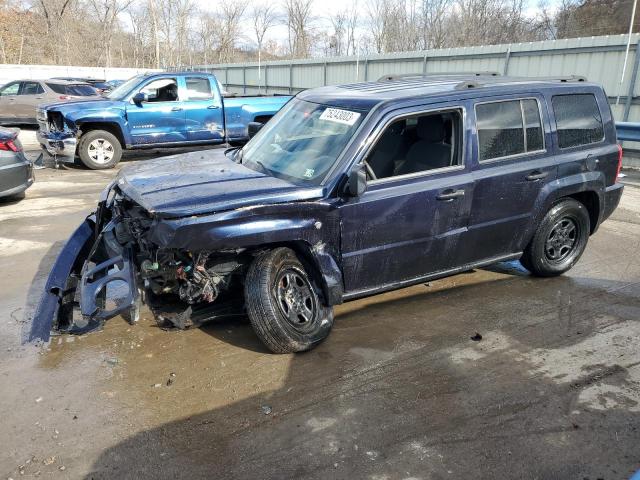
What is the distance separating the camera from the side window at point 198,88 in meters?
11.9

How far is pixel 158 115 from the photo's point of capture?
11617mm

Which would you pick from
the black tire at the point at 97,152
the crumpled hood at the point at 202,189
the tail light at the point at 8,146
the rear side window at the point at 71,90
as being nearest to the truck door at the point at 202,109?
the black tire at the point at 97,152

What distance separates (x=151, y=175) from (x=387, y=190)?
73.4 inches

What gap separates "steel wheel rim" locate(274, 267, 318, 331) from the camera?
3.87 meters

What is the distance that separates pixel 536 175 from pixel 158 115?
29.4ft

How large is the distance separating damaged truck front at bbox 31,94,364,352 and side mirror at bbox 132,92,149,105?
7637mm

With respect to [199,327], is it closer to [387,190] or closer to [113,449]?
[113,449]

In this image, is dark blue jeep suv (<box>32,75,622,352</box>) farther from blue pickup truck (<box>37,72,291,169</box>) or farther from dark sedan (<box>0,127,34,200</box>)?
blue pickup truck (<box>37,72,291,169</box>)

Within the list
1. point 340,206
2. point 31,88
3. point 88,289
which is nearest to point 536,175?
point 340,206

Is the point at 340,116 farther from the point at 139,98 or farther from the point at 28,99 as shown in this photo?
the point at 28,99

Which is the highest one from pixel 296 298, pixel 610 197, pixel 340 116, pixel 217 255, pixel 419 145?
pixel 340 116

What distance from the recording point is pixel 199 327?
4367mm

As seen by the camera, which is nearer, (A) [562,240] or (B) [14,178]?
(A) [562,240]

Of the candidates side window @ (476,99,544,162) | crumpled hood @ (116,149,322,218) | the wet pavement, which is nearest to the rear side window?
the wet pavement
